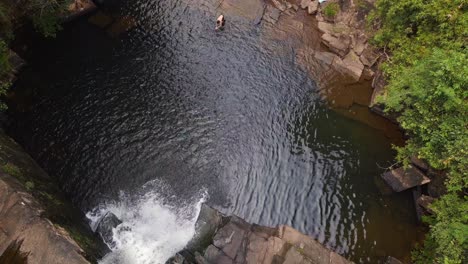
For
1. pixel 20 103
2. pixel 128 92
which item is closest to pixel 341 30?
pixel 128 92

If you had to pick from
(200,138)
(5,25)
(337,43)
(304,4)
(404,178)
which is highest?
(304,4)

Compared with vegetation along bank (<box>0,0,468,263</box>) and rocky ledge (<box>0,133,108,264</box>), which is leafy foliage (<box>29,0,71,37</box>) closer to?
vegetation along bank (<box>0,0,468,263</box>)

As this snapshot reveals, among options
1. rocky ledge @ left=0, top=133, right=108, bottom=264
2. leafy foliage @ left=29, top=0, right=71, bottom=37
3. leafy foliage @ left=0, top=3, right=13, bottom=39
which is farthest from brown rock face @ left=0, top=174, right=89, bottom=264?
leafy foliage @ left=29, top=0, right=71, bottom=37

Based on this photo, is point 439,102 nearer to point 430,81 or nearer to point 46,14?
point 430,81

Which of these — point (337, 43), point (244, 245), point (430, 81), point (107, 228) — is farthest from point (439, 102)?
point (107, 228)

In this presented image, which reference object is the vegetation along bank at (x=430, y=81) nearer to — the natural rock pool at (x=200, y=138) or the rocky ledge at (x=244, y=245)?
the natural rock pool at (x=200, y=138)
